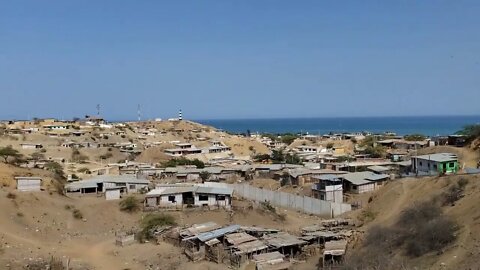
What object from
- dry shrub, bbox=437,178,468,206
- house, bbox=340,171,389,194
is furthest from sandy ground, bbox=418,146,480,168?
dry shrub, bbox=437,178,468,206

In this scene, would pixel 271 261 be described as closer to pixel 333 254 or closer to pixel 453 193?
pixel 333 254

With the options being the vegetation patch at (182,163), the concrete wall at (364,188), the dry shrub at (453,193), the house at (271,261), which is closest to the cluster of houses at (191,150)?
the vegetation patch at (182,163)

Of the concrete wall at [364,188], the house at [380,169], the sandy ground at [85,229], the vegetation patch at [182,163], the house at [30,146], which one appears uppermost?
the house at [30,146]

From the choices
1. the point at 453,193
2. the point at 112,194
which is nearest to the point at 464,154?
the point at 453,193

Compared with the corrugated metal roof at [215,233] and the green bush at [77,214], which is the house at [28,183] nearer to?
the green bush at [77,214]

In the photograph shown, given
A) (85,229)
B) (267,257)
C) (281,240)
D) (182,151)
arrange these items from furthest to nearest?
(182,151) < (85,229) < (281,240) < (267,257)
